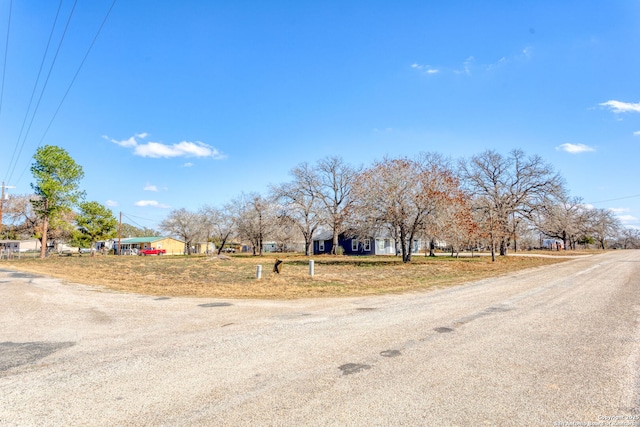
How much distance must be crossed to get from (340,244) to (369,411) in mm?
54862

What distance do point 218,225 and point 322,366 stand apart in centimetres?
6672

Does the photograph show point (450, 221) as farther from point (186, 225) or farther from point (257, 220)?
point (186, 225)

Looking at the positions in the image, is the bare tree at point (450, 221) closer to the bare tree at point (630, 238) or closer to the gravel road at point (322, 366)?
the gravel road at point (322, 366)

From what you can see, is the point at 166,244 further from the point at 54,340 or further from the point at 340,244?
the point at 54,340

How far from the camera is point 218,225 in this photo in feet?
222

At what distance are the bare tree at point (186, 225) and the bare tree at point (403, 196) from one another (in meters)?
55.9

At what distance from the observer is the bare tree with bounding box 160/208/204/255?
2872 inches

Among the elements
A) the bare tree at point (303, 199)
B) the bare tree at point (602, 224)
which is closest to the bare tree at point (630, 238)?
the bare tree at point (602, 224)

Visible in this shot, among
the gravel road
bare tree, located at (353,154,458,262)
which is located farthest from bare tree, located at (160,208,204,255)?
the gravel road

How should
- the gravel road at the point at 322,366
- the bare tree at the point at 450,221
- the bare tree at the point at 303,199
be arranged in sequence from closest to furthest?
the gravel road at the point at 322,366 < the bare tree at the point at 450,221 < the bare tree at the point at 303,199

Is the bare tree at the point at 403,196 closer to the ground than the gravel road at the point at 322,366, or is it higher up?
higher up

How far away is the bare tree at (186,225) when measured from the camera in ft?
239

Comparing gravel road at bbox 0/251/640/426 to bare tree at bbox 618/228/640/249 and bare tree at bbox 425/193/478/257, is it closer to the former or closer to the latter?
bare tree at bbox 425/193/478/257

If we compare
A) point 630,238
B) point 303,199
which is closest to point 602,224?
point 630,238
